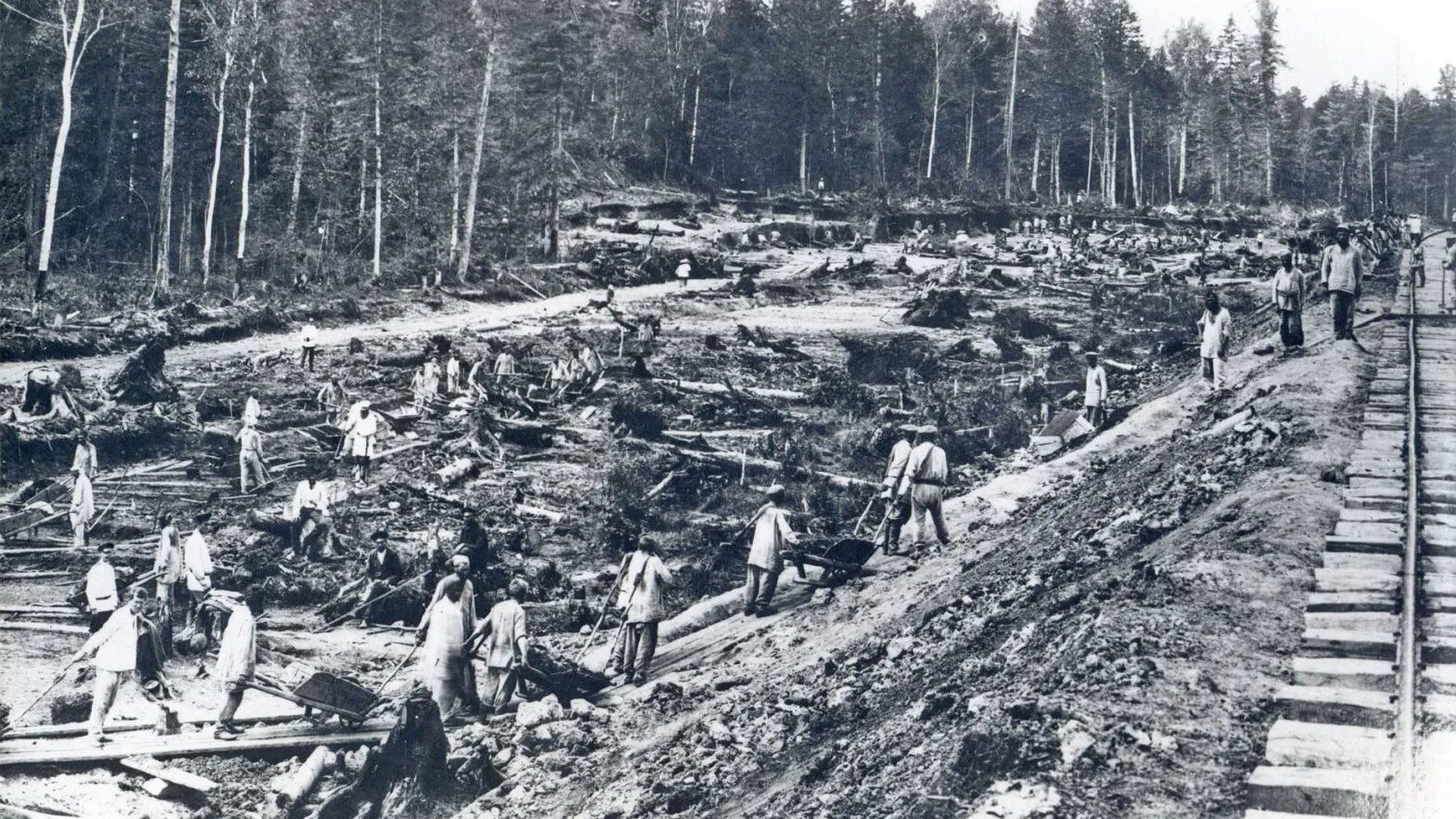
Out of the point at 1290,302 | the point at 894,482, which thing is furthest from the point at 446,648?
the point at 1290,302

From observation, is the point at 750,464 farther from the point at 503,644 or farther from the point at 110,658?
the point at 110,658

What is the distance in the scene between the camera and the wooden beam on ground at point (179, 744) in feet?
27.6

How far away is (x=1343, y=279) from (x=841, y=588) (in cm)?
805

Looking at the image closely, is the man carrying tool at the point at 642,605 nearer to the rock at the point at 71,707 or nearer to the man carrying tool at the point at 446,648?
the man carrying tool at the point at 446,648

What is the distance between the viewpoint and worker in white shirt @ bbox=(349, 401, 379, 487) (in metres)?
12.8

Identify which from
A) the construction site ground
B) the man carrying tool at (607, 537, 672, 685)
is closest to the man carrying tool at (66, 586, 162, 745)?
the construction site ground

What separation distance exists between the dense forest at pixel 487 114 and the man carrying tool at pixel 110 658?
672 centimetres

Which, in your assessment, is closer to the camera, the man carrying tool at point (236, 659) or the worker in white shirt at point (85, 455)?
the man carrying tool at point (236, 659)

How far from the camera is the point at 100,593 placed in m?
9.55

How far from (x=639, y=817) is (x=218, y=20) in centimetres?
1633

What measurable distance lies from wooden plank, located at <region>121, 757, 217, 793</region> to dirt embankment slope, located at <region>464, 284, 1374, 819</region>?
7.35 ft

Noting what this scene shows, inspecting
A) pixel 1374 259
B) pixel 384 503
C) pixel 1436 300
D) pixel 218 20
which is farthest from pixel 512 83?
pixel 1374 259

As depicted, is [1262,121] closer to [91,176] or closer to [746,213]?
[746,213]

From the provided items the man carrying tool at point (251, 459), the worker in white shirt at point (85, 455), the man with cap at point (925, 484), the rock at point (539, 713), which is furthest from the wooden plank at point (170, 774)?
the man with cap at point (925, 484)
